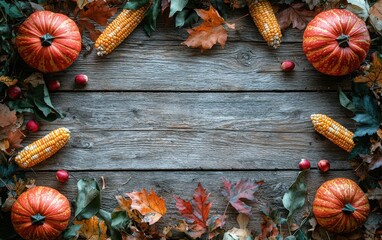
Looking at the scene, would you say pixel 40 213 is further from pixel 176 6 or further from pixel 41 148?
pixel 176 6

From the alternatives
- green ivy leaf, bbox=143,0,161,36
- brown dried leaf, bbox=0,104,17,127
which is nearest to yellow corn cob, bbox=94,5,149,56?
green ivy leaf, bbox=143,0,161,36

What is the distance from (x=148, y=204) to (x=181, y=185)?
0.15m

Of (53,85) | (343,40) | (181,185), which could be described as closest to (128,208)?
(181,185)

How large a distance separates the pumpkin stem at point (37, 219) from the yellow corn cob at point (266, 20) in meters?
1.01

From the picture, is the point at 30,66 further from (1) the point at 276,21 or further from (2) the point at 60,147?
(1) the point at 276,21

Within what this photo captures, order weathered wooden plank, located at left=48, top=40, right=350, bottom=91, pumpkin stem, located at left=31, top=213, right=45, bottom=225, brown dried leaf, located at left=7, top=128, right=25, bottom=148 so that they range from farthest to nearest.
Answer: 1. weathered wooden plank, located at left=48, top=40, right=350, bottom=91
2. brown dried leaf, located at left=7, top=128, right=25, bottom=148
3. pumpkin stem, located at left=31, top=213, right=45, bottom=225

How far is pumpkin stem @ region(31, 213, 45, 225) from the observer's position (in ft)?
6.76

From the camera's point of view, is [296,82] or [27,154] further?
[296,82]

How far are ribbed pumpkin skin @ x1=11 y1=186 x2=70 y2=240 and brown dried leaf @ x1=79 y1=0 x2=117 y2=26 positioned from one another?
2.09ft

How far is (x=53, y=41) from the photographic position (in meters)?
2.15

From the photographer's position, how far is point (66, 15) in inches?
89.5

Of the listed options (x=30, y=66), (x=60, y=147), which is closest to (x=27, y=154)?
(x=60, y=147)

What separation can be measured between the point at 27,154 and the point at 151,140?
438mm

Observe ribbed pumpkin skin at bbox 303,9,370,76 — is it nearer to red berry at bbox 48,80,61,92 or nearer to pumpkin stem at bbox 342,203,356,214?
pumpkin stem at bbox 342,203,356,214
